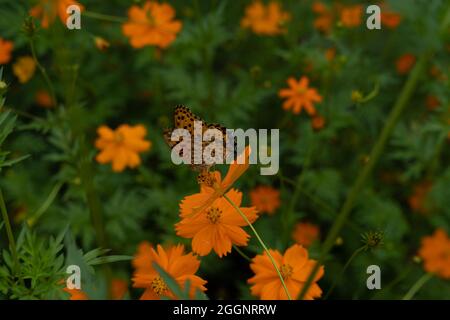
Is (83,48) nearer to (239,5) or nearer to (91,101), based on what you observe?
(91,101)

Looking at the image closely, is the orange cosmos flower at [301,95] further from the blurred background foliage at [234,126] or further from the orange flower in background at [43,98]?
the orange flower in background at [43,98]

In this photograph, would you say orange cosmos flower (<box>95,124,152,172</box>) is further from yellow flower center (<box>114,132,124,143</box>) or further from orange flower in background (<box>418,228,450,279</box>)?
orange flower in background (<box>418,228,450,279</box>)

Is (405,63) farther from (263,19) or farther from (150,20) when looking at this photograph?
(150,20)

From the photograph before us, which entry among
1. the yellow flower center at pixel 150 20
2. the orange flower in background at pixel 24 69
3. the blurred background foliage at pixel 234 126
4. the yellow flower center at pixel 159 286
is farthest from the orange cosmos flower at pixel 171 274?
the orange flower in background at pixel 24 69

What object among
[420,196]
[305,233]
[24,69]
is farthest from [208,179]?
[420,196]

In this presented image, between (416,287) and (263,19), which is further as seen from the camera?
(263,19)

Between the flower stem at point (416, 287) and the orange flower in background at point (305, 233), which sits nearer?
the flower stem at point (416, 287)

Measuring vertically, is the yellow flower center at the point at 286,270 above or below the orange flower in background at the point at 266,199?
below
